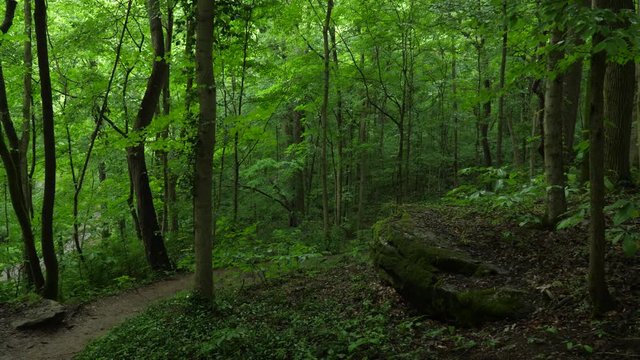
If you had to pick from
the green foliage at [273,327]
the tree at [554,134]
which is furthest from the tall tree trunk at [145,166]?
the tree at [554,134]

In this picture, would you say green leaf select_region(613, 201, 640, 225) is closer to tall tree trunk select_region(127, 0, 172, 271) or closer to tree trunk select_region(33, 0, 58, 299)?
tree trunk select_region(33, 0, 58, 299)

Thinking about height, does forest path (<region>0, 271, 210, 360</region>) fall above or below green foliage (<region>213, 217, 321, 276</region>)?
below

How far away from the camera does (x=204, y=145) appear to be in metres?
7.34

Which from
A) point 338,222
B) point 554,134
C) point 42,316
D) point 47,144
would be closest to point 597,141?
point 554,134

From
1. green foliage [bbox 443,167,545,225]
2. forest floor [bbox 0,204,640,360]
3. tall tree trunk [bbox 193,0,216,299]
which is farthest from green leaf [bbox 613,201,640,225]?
tall tree trunk [bbox 193,0,216,299]

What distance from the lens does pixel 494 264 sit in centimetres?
570

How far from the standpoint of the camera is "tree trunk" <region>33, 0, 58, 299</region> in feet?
28.2

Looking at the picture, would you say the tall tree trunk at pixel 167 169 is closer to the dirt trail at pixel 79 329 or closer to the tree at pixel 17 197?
the dirt trail at pixel 79 329

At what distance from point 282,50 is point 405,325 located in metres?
15.6

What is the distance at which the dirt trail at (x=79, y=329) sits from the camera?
26.5ft

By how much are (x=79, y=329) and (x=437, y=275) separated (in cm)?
769

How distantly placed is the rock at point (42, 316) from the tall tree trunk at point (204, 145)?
12.7ft

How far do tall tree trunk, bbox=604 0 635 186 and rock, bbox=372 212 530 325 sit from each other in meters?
3.11

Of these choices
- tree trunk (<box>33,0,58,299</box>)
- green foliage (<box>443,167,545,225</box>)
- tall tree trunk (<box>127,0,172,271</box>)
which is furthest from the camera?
tall tree trunk (<box>127,0,172,271</box>)
